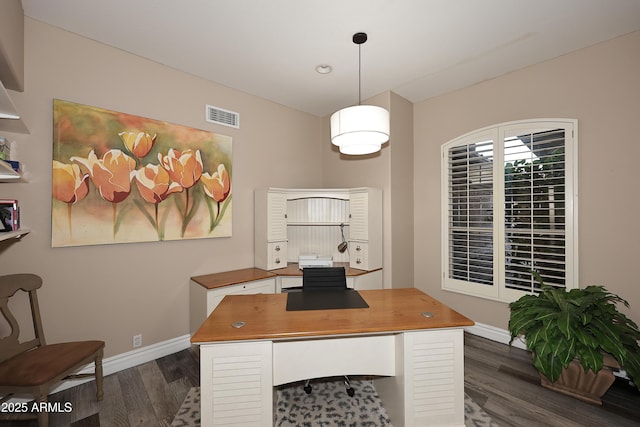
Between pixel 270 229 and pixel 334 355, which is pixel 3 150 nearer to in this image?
pixel 270 229

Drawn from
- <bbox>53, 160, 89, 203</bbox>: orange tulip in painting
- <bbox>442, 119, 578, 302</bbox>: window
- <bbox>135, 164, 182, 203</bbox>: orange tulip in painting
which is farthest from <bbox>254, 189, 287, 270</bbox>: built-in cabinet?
<bbox>442, 119, 578, 302</bbox>: window

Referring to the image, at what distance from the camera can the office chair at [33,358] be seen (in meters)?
1.72

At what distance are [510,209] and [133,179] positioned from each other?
12.7 ft

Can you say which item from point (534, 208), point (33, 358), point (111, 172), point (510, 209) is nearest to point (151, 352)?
point (33, 358)

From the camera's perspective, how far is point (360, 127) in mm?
1946

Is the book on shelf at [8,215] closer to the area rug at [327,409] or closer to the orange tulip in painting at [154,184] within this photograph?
the orange tulip in painting at [154,184]

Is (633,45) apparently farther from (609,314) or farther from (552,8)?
(609,314)

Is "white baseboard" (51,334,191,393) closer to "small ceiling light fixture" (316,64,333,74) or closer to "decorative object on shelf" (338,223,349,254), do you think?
"decorative object on shelf" (338,223,349,254)

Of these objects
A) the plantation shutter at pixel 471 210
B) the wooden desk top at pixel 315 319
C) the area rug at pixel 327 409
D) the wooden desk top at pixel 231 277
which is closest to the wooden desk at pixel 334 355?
the wooden desk top at pixel 315 319

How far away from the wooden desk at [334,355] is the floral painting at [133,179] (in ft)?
4.51

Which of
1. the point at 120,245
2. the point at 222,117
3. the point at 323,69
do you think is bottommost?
the point at 120,245

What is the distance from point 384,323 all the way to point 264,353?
73 cm

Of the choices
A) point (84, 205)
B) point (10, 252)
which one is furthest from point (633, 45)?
point (10, 252)

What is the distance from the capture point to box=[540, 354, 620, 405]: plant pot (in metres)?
2.10
